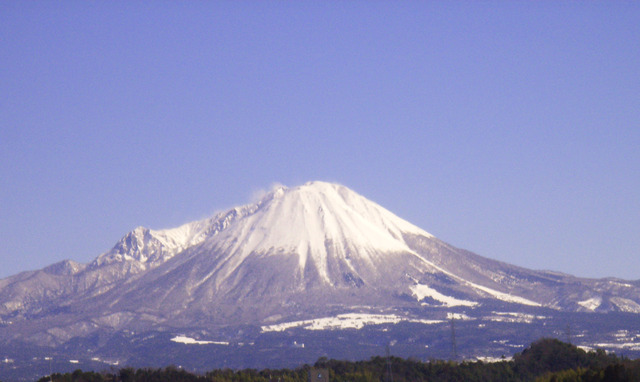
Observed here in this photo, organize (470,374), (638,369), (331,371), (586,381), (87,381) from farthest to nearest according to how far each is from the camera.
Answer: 1. (331,371)
2. (470,374)
3. (87,381)
4. (638,369)
5. (586,381)

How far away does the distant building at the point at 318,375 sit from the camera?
104 metres

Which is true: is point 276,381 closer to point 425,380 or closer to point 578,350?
point 425,380

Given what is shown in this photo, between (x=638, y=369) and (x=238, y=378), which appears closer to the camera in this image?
(x=638, y=369)

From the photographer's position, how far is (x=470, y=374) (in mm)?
105562

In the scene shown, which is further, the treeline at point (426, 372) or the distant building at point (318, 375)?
the distant building at point (318, 375)

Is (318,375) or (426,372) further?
(426,372)

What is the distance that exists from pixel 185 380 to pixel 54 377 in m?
10.9

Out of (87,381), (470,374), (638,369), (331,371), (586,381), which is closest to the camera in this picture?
(586,381)

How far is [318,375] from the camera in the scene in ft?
345

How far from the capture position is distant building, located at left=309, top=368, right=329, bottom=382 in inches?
4085

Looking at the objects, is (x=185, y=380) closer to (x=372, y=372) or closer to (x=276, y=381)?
(x=276, y=381)

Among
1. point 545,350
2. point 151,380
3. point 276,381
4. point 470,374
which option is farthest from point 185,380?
point 545,350

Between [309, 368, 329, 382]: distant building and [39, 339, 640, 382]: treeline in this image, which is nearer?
[39, 339, 640, 382]: treeline

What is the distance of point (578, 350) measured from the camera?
111 meters
